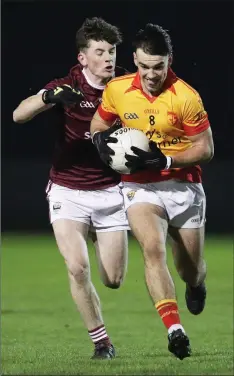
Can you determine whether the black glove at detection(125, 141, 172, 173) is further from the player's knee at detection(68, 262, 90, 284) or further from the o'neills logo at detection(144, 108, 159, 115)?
the player's knee at detection(68, 262, 90, 284)

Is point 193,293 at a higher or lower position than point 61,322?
higher

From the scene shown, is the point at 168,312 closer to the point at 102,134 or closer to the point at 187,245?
the point at 187,245

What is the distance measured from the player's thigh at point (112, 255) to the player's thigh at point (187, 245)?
1.48 feet

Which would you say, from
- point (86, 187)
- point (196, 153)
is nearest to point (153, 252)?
point (196, 153)

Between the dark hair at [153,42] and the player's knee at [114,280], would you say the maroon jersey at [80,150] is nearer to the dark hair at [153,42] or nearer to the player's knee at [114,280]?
the player's knee at [114,280]

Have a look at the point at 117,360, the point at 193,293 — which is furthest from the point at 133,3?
the point at 117,360

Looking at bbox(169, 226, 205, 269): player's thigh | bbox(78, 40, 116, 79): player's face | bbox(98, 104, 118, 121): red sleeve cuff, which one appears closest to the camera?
bbox(98, 104, 118, 121): red sleeve cuff

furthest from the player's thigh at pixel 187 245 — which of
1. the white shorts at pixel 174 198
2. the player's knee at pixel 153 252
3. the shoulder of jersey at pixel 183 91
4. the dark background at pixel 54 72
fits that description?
the dark background at pixel 54 72

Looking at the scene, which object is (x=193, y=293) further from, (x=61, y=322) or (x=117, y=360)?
(x=61, y=322)

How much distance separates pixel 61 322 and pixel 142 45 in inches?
178

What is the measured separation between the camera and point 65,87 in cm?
838

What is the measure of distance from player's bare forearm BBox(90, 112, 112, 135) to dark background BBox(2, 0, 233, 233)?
41.0 ft

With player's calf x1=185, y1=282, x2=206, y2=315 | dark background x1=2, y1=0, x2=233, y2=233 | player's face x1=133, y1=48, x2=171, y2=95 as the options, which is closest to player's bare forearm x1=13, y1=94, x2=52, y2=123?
player's face x1=133, y1=48, x2=171, y2=95

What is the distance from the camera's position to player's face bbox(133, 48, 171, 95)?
7781mm
